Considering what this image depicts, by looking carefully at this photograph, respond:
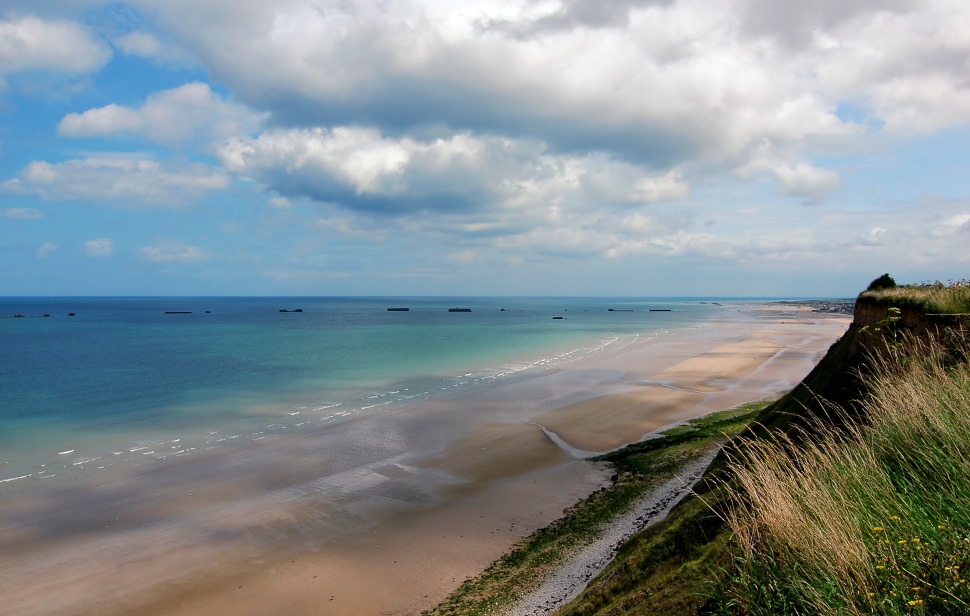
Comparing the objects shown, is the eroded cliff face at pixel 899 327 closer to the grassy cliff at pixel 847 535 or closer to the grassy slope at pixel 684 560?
the grassy slope at pixel 684 560

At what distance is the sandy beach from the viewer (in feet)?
38.2

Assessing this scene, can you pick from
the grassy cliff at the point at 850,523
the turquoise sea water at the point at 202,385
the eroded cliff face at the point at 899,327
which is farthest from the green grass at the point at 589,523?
the turquoise sea water at the point at 202,385

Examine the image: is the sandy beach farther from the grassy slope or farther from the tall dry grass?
the tall dry grass

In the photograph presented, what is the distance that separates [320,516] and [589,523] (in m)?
7.30

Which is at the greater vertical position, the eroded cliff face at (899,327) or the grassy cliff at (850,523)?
the eroded cliff face at (899,327)

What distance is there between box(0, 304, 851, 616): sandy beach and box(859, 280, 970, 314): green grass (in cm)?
898

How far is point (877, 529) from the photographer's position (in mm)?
4211

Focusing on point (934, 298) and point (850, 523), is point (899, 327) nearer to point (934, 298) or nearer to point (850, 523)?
point (934, 298)

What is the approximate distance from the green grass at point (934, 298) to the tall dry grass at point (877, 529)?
394 cm

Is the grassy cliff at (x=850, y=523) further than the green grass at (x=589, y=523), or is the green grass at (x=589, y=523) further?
the green grass at (x=589, y=523)

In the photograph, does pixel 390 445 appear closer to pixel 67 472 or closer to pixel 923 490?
pixel 67 472

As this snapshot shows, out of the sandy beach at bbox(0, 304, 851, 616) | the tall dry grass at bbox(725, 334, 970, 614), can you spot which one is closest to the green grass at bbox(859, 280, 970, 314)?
the tall dry grass at bbox(725, 334, 970, 614)

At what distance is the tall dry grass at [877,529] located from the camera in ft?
12.5

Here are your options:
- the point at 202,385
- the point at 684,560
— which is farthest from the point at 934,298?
the point at 202,385
